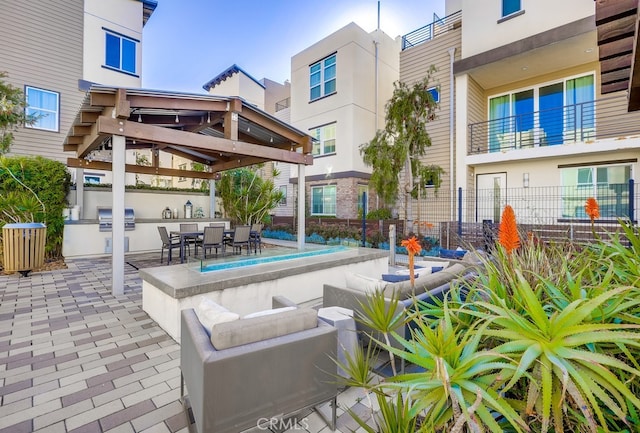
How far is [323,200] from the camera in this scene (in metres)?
15.1

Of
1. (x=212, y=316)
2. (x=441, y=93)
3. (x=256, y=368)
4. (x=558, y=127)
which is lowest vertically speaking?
(x=256, y=368)

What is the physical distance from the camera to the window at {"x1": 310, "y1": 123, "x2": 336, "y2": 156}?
14547 mm

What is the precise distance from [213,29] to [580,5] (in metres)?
15.7

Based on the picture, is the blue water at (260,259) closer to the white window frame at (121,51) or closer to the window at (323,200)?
the window at (323,200)

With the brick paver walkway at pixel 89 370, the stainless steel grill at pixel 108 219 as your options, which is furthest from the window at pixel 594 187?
the stainless steel grill at pixel 108 219

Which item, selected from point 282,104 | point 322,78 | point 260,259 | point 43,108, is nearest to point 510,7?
point 322,78

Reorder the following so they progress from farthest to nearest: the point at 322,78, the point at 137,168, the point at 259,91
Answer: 1. the point at 259,91
2. the point at 322,78
3. the point at 137,168

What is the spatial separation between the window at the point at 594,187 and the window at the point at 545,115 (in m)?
1.09

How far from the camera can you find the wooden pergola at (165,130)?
17.6ft

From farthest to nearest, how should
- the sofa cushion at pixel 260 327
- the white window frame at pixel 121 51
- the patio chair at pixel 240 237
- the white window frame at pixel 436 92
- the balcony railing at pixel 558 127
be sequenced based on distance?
the white window frame at pixel 121 51
the white window frame at pixel 436 92
the balcony railing at pixel 558 127
the patio chair at pixel 240 237
the sofa cushion at pixel 260 327

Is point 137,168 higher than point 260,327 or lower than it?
higher

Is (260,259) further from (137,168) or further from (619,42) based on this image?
(137,168)

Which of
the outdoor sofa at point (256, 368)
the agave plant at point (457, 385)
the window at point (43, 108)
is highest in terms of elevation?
the window at point (43, 108)

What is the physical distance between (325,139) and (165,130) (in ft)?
32.5
